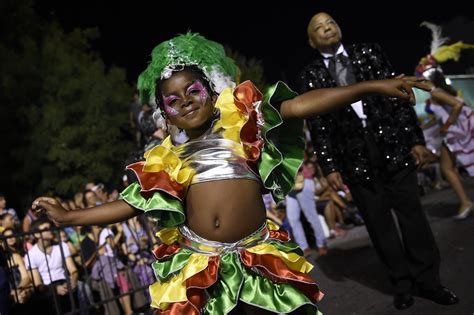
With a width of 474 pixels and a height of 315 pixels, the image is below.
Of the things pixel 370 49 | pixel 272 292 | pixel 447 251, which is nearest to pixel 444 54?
pixel 447 251

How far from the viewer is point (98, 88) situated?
18578mm

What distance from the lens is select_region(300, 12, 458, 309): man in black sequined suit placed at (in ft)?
11.5

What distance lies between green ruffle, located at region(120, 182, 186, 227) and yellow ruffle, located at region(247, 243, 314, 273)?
371mm

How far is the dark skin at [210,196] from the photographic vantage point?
2.43 metres

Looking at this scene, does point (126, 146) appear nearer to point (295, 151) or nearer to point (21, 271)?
point (21, 271)

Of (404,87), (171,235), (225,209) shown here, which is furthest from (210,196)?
(404,87)

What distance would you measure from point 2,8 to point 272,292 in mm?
17891

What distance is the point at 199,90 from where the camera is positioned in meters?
2.51

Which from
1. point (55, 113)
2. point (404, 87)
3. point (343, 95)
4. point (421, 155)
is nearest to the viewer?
point (404, 87)

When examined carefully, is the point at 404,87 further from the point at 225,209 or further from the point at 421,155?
the point at 421,155

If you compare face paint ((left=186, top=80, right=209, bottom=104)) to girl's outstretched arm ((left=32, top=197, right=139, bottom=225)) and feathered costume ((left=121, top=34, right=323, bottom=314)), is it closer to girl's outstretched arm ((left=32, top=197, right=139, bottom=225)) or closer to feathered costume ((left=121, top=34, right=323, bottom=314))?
feathered costume ((left=121, top=34, right=323, bottom=314))

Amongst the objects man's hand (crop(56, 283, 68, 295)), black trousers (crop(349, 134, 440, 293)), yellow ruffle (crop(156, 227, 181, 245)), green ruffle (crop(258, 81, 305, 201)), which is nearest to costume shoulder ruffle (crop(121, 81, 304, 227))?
green ruffle (crop(258, 81, 305, 201))

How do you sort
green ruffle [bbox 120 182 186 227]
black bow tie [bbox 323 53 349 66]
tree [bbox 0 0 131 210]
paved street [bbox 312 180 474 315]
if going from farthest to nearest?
tree [bbox 0 0 131 210] < black bow tie [bbox 323 53 349 66] < paved street [bbox 312 180 474 315] < green ruffle [bbox 120 182 186 227]

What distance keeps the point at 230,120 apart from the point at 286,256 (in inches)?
27.1
